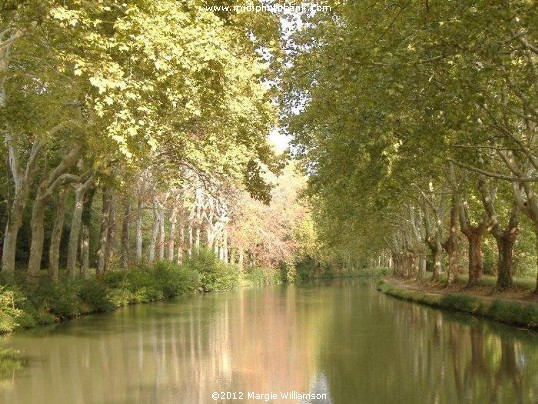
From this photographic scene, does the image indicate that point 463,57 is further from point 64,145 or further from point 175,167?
point 64,145

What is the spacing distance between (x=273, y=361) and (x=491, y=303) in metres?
13.0

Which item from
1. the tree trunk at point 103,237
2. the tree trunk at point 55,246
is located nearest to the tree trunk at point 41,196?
the tree trunk at point 55,246

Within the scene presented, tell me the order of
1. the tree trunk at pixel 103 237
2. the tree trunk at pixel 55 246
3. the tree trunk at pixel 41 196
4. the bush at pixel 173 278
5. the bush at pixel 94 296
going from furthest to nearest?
the bush at pixel 173 278 → the tree trunk at pixel 103 237 → the bush at pixel 94 296 → the tree trunk at pixel 55 246 → the tree trunk at pixel 41 196

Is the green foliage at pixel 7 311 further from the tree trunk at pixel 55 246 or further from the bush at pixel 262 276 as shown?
the bush at pixel 262 276

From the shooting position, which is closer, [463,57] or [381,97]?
[463,57]

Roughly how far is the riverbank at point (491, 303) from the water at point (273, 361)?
65 centimetres

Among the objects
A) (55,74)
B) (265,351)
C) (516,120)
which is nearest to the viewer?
(265,351)

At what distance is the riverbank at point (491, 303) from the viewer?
835 inches

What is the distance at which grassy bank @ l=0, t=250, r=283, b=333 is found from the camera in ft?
69.8

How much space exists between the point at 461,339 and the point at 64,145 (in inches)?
754

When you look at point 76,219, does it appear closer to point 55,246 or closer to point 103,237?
point 55,246

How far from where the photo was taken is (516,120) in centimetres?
2345

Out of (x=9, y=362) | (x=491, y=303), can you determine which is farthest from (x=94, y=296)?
(x=491, y=303)

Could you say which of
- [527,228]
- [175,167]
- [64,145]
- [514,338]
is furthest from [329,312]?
[527,228]
